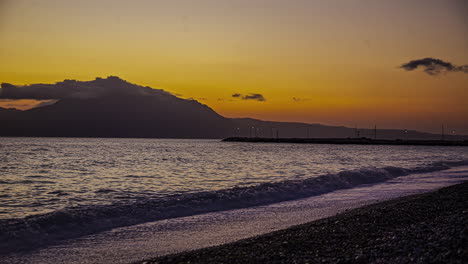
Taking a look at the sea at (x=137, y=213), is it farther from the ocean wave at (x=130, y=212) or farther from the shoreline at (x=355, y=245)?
the shoreline at (x=355, y=245)

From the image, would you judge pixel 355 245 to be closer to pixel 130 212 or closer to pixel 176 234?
pixel 176 234

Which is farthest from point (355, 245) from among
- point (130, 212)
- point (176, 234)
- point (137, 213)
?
point (130, 212)

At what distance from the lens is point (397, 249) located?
7121 mm

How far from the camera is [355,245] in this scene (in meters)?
8.03

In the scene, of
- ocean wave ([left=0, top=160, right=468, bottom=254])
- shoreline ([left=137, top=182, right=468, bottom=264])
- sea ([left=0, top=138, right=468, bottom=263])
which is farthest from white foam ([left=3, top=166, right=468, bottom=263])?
shoreline ([left=137, top=182, right=468, bottom=264])

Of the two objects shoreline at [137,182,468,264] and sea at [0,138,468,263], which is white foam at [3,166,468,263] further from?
shoreline at [137,182,468,264]

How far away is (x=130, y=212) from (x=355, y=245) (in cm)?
918

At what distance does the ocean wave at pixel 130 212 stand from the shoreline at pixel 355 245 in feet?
16.5

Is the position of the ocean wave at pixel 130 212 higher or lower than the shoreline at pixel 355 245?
lower

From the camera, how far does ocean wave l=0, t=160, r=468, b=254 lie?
11047mm

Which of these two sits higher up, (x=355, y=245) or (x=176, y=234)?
(x=355, y=245)

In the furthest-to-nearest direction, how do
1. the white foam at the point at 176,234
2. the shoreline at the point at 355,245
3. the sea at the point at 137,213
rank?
the sea at the point at 137,213 < the white foam at the point at 176,234 < the shoreline at the point at 355,245

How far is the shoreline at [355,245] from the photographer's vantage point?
671 centimetres

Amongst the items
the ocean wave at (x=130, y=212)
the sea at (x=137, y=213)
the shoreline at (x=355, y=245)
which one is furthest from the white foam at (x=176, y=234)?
the shoreline at (x=355, y=245)
